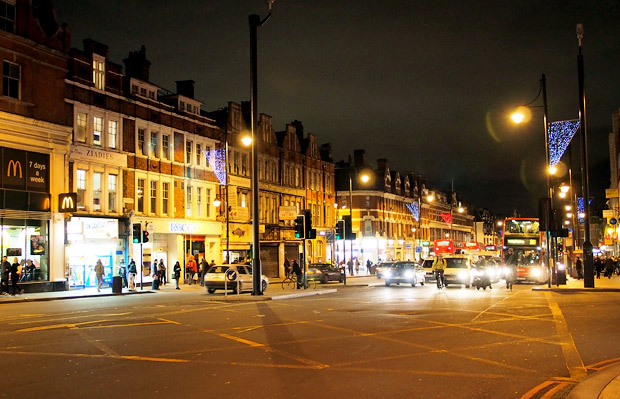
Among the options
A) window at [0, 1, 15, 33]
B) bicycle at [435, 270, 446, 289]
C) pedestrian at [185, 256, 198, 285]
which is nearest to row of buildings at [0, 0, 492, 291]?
window at [0, 1, 15, 33]

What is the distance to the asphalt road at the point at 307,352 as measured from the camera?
8938 millimetres

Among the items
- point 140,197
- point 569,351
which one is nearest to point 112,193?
point 140,197

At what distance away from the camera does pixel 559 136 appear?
30.0m

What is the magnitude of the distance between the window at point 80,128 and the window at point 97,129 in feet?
2.59

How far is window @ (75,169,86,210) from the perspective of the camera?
3591cm

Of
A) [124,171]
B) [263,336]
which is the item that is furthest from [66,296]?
[263,336]

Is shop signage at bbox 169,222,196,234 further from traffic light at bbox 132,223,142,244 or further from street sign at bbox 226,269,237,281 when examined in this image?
street sign at bbox 226,269,237,281

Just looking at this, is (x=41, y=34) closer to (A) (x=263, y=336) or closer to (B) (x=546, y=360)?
(A) (x=263, y=336)

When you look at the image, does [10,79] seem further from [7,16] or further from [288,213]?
[288,213]

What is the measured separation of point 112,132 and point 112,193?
145 inches

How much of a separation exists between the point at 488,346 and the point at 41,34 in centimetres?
2908

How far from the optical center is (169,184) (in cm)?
4350

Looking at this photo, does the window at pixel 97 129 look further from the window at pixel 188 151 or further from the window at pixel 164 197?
the window at pixel 188 151

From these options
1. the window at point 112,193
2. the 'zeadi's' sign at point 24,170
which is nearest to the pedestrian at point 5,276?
the 'zeadi's' sign at point 24,170
